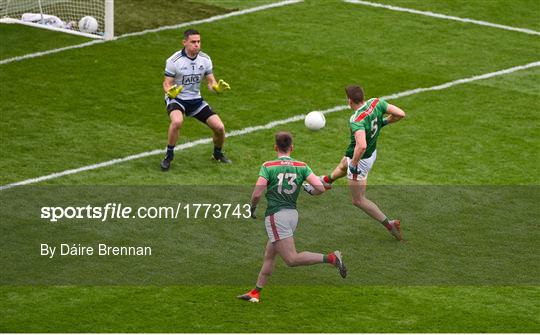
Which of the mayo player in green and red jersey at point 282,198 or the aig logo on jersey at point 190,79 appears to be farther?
the aig logo on jersey at point 190,79

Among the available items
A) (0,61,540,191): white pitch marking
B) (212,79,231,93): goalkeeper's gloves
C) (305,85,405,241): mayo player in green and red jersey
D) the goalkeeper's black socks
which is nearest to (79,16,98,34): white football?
(0,61,540,191): white pitch marking

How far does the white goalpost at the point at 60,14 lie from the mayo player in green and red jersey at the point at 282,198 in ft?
44.2

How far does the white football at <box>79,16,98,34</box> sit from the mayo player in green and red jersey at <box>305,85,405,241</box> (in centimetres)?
1143

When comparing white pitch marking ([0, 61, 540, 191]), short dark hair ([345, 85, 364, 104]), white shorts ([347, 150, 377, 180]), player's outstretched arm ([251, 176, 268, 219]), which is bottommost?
white pitch marking ([0, 61, 540, 191])

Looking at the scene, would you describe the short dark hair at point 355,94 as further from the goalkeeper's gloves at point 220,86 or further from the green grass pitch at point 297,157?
the goalkeeper's gloves at point 220,86

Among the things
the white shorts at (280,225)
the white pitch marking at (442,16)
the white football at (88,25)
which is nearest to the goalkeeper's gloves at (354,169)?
the white shorts at (280,225)

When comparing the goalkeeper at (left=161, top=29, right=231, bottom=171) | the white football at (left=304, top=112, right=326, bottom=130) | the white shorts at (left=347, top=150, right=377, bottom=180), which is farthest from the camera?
the white football at (left=304, top=112, right=326, bottom=130)

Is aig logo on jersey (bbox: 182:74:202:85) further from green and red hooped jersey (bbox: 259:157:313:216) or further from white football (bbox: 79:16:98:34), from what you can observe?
white football (bbox: 79:16:98:34)

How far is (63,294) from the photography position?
15.9 meters

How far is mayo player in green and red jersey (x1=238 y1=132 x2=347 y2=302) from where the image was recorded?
15281 mm

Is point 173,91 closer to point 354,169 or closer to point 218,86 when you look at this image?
point 218,86

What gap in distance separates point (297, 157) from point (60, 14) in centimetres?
976

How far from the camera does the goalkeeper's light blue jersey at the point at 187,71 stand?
807 inches

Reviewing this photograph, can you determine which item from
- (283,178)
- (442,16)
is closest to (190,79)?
(283,178)
